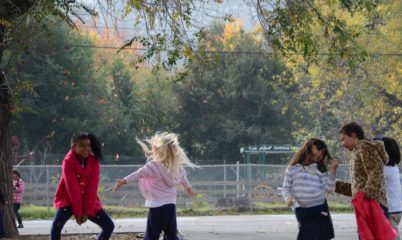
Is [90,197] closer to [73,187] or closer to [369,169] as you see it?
[73,187]

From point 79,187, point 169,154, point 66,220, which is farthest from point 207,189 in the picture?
point 169,154

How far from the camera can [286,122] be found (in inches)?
1906

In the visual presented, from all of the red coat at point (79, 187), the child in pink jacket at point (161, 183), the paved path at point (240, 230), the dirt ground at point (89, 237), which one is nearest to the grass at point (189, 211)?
the paved path at point (240, 230)

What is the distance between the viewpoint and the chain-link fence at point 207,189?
29328mm

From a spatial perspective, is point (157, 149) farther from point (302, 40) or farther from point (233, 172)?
point (233, 172)

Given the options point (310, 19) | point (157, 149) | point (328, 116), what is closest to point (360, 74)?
point (328, 116)

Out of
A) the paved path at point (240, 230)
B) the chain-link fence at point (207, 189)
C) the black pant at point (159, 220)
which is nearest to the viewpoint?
the black pant at point (159, 220)

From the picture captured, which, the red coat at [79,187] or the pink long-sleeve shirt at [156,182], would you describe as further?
the red coat at [79,187]

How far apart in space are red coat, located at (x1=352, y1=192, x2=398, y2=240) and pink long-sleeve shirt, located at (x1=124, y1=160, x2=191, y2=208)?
2080mm

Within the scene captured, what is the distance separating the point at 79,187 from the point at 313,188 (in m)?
2.78

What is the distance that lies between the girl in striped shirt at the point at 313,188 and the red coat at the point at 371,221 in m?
0.33

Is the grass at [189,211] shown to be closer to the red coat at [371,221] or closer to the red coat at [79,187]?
the red coat at [79,187]

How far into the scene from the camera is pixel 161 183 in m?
10.4

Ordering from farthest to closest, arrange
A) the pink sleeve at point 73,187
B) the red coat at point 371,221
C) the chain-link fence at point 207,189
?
the chain-link fence at point 207,189 < the pink sleeve at point 73,187 < the red coat at point 371,221
